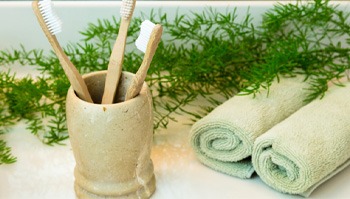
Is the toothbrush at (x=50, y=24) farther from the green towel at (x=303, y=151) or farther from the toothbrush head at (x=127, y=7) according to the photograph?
the green towel at (x=303, y=151)

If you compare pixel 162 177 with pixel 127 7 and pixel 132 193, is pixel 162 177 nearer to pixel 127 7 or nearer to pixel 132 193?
pixel 132 193

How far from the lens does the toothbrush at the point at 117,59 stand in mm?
660

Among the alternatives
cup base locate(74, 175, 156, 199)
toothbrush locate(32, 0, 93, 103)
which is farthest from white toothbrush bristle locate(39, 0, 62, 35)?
cup base locate(74, 175, 156, 199)

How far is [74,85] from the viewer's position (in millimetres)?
658

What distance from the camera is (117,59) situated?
0.68 meters

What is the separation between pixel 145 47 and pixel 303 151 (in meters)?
0.21

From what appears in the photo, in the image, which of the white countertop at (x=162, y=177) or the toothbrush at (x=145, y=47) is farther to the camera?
the white countertop at (x=162, y=177)

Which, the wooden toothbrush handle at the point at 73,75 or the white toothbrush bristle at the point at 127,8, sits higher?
the white toothbrush bristle at the point at 127,8

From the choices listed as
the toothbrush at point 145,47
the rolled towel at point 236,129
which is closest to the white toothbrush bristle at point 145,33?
the toothbrush at point 145,47

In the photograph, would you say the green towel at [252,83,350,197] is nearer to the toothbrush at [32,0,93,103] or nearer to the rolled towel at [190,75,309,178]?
the rolled towel at [190,75,309,178]

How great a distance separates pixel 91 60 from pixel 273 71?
0.27 meters

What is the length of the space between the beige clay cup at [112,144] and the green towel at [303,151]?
138 millimetres

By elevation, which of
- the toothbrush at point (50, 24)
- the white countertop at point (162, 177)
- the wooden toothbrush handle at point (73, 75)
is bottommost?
the white countertop at point (162, 177)

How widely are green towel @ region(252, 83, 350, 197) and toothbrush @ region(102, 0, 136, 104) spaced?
0.18 meters
